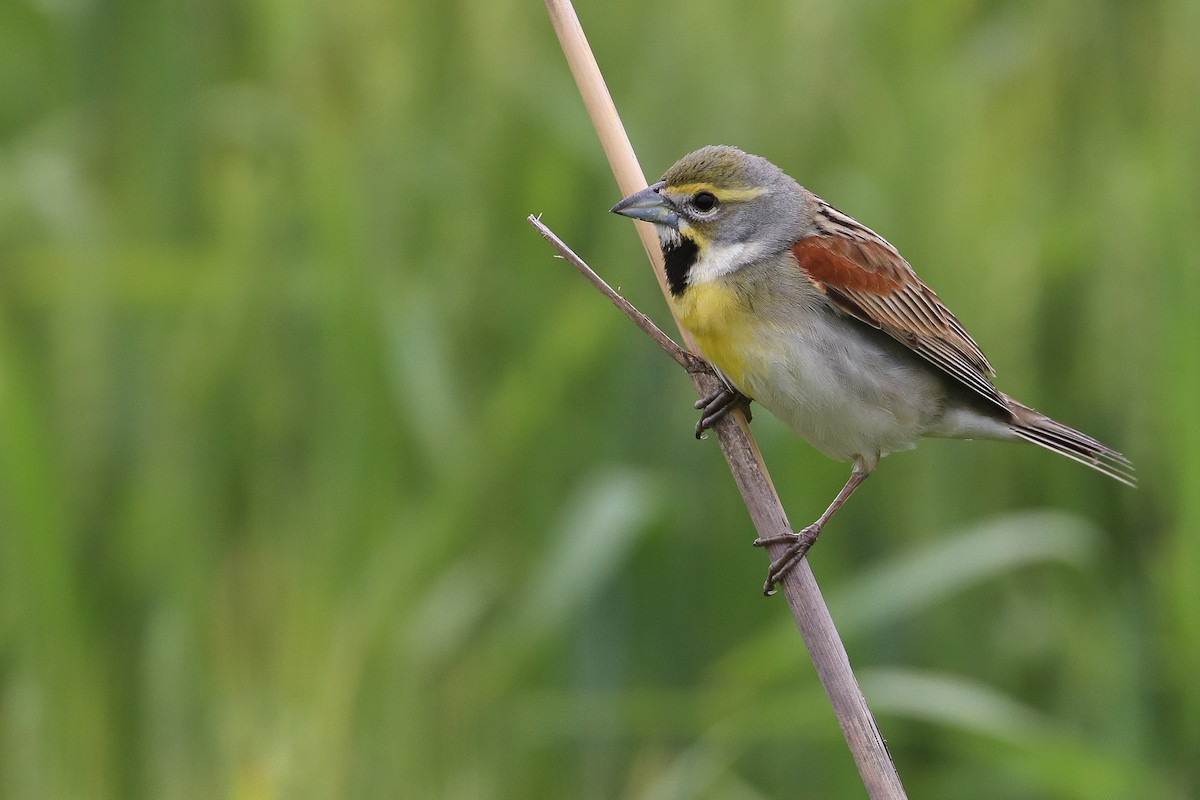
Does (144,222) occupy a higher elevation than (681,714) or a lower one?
higher

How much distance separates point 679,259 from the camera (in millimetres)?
3191

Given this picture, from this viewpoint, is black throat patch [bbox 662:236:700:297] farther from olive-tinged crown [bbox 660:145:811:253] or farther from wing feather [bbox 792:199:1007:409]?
wing feather [bbox 792:199:1007:409]

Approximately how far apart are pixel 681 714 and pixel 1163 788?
108cm

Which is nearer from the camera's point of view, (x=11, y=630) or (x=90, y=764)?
(x=90, y=764)

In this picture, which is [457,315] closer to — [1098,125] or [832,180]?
[832,180]

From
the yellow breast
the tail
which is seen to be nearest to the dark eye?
the yellow breast

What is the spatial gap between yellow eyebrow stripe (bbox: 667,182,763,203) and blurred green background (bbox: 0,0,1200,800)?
0.58 meters

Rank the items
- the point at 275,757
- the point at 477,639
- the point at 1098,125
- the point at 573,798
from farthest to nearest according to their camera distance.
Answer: the point at 1098,125 → the point at 477,639 → the point at 573,798 → the point at 275,757

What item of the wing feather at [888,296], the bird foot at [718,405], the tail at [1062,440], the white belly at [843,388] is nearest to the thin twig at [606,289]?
the bird foot at [718,405]

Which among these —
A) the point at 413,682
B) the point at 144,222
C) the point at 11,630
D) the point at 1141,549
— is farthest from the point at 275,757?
the point at 1141,549

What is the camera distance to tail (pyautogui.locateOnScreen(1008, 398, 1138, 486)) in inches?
→ 127

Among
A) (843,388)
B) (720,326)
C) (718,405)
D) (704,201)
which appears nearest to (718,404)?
(718,405)

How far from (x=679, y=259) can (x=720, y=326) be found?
17cm

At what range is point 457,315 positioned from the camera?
3.94m
